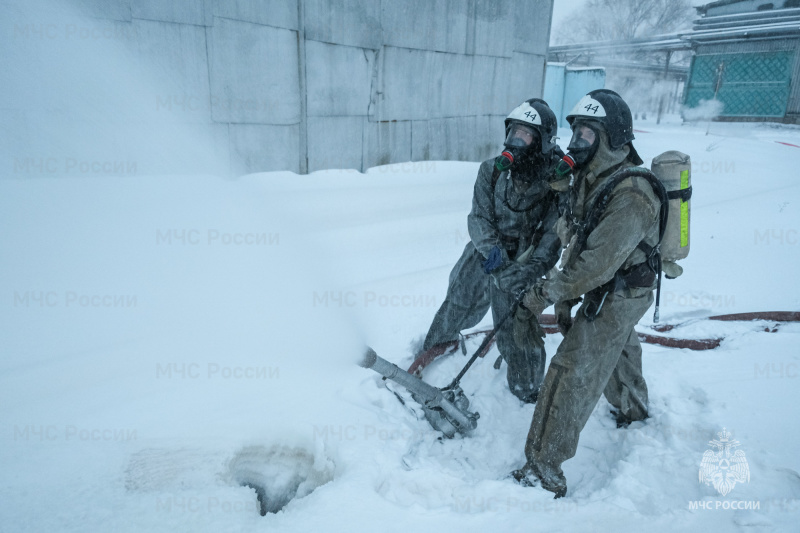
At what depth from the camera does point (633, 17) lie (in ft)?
120

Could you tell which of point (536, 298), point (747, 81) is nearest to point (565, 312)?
point (536, 298)

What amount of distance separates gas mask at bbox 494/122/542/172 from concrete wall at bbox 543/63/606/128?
14044 mm

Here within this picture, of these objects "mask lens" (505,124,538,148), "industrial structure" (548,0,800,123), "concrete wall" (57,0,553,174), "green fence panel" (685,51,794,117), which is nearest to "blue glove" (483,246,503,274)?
"mask lens" (505,124,538,148)

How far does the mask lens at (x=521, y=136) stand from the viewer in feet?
9.80

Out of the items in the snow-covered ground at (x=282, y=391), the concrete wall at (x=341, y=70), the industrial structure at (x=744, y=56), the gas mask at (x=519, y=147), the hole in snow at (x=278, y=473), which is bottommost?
the hole in snow at (x=278, y=473)

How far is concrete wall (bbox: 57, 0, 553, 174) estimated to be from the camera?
5.79m

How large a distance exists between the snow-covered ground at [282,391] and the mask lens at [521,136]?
5.39ft

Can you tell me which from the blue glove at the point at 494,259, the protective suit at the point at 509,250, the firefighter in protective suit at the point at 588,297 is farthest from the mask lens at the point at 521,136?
the blue glove at the point at 494,259

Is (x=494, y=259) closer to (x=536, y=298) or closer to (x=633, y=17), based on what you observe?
Result: (x=536, y=298)

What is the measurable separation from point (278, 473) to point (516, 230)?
2.19 m

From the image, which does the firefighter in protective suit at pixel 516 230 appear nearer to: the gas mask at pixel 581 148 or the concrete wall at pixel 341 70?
the gas mask at pixel 581 148

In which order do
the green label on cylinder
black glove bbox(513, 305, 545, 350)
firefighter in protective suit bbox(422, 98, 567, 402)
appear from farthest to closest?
black glove bbox(513, 305, 545, 350)
firefighter in protective suit bbox(422, 98, 567, 402)
the green label on cylinder

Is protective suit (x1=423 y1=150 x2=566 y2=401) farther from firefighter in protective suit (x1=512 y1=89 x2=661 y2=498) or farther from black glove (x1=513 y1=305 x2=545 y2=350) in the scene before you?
firefighter in protective suit (x1=512 y1=89 x2=661 y2=498)

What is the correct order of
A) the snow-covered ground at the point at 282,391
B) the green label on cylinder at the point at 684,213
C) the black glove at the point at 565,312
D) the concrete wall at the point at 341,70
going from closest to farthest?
the snow-covered ground at the point at 282,391 < the green label on cylinder at the point at 684,213 < the black glove at the point at 565,312 < the concrete wall at the point at 341,70
